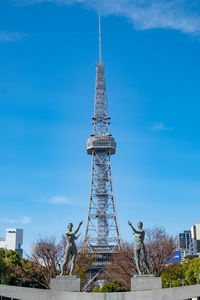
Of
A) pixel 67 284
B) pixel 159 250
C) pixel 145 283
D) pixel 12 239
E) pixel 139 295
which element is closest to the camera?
pixel 139 295

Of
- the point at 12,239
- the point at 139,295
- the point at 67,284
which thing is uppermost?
the point at 12,239

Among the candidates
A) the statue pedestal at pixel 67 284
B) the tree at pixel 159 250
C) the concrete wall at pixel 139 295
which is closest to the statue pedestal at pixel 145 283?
the concrete wall at pixel 139 295

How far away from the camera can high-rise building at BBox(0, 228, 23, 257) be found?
18425cm

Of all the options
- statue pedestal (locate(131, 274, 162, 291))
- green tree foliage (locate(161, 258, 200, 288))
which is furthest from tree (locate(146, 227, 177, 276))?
statue pedestal (locate(131, 274, 162, 291))

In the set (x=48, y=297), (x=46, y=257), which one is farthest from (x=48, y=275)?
(x=48, y=297)

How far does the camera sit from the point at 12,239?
188 metres

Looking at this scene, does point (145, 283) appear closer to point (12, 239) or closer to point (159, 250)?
point (159, 250)

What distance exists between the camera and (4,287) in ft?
69.7

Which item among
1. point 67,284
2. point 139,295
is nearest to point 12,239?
point 67,284

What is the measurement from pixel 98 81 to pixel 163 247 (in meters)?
74.6

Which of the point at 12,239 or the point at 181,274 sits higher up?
the point at 12,239

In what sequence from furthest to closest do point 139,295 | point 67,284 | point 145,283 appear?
1. point 67,284
2. point 145,283
3. point 139,295

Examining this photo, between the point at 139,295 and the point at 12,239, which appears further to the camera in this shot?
the point at 12,239

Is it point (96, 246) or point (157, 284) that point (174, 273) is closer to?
point (157, 284)
